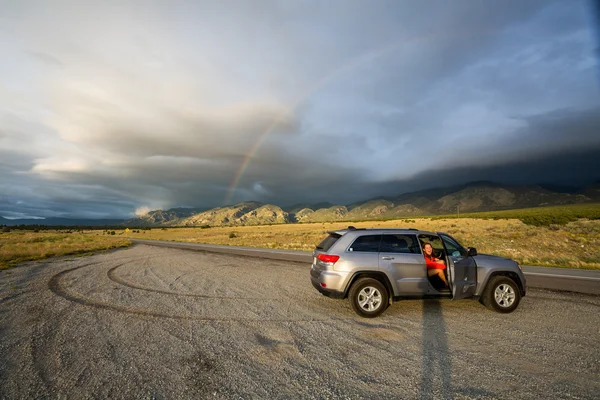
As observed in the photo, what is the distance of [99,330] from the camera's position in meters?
6.33

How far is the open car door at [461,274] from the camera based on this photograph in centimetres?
710

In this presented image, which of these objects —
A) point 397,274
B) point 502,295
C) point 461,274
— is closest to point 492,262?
point 502,295

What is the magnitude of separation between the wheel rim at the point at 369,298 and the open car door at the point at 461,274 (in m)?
1.82

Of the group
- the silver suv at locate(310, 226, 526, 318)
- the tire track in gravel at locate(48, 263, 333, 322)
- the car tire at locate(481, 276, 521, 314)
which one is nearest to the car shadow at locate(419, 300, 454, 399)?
the silver suv at locate(310, 226, 526, 318)

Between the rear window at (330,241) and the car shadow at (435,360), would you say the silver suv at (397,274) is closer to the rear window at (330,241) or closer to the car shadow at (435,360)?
the rear window at (330,241)

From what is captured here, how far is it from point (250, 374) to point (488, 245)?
1000 inches

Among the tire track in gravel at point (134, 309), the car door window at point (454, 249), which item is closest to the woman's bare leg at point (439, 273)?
the car door window at point (454, 249)

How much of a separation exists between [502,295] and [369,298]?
3493 millimetres

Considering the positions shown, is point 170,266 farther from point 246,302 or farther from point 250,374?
point 250,374

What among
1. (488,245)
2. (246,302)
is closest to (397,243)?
(246,302)

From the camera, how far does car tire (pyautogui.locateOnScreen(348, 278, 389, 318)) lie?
7016 millimetres

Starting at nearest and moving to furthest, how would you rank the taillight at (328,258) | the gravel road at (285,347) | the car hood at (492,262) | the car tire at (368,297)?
the gravel road at (285,347), the car tire at (368,297), the taillight at (328,258), the car hood at (492,262)

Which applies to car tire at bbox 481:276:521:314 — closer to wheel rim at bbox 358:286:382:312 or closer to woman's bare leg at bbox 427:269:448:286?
woman's bare leg at bbox 427:269:448:286

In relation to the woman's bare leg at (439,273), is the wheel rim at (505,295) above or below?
below
